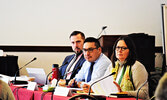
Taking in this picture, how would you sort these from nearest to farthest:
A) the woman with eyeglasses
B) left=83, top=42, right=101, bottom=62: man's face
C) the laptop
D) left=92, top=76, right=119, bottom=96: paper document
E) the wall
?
left=92, top=76, right=119, bottom=96: paper document < the woman with eyeglasses < left=83, top=42, right=101, bottom=62: man's face < the laptop < the wall

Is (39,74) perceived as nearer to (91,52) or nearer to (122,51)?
(91,52)

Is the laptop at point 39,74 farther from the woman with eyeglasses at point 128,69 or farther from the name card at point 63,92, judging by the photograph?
the name card at point 63,92

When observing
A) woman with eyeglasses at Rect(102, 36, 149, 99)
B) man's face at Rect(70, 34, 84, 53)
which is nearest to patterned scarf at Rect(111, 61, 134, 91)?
woman with eyeglasses at Rect(102, 36, 149, 99)

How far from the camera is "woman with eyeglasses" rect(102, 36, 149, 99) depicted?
2.77 meters

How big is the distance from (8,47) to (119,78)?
11.7 feet

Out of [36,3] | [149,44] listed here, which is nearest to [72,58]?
[149,44]

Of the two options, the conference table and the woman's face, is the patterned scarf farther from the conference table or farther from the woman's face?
the conference table

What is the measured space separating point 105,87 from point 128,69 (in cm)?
63

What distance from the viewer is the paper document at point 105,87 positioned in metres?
2.25

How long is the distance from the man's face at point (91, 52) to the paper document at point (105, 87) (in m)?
1.00

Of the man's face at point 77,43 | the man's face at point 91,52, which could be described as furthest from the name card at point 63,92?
the man's face at point 77,43

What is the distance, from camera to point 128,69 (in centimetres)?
286

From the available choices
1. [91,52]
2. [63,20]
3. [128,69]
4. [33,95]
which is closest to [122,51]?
[128,69]

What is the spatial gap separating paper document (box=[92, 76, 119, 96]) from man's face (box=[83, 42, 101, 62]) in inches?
39.3
